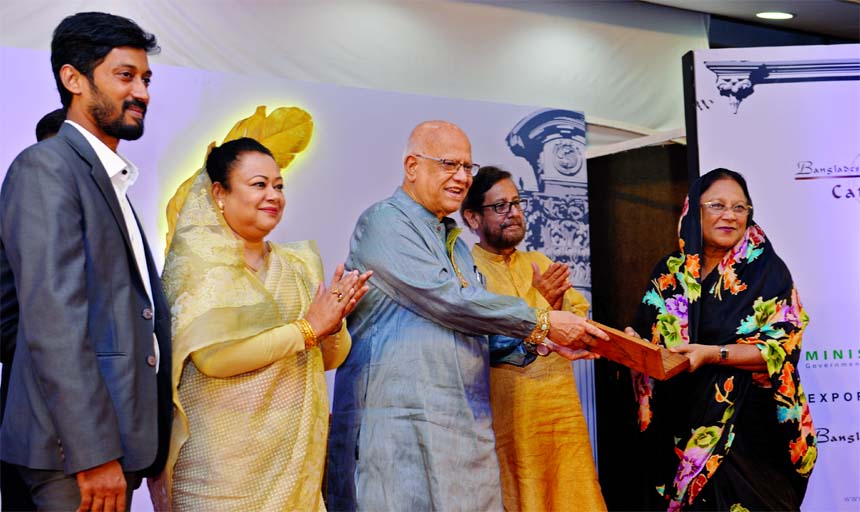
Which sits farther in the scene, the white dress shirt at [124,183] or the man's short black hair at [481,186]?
the man's short black hair at [481,186]

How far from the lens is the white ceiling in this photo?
696 cm

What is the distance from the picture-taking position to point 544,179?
610 centimetres

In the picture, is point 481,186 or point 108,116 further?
point 481,186

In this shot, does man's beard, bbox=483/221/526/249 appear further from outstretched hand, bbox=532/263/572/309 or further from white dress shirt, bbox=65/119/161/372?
white dress shirt, bbox=65/119/161/372

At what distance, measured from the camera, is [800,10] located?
718 centimetres

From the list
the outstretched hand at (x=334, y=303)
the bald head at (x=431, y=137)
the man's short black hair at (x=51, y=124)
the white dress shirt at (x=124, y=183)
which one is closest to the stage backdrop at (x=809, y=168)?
the bald head at (x=431, y=137)

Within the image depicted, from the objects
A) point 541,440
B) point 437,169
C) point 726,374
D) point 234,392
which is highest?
point 437,169

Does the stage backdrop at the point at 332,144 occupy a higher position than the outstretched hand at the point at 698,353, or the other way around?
the stage backdrop at the point at 332,144

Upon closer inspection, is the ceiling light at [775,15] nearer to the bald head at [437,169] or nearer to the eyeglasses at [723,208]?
the eyeglasses at [723,208]

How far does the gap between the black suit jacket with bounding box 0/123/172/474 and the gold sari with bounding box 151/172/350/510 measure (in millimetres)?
274

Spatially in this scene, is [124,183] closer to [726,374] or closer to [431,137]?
[431,137]

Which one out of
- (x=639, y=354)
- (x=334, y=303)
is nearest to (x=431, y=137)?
(x=334, y=303)

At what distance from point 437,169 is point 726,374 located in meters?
1.56

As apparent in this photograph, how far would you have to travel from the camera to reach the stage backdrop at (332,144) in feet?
16.0
